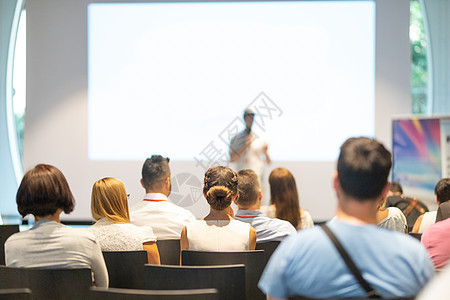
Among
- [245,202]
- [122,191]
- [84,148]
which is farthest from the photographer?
[84,148]

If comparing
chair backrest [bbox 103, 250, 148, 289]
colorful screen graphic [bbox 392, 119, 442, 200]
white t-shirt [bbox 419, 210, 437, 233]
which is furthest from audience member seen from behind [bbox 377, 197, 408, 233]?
colorful screen graphic [bbox 392, 119, 442, 200]

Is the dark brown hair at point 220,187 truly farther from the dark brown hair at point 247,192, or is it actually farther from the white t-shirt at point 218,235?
the dark brown hair at point 247,192

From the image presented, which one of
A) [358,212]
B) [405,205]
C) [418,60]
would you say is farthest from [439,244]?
[418,60]

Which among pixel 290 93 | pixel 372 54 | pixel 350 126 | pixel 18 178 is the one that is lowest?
pixel 18 178

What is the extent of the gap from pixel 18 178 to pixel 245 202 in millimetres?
5027

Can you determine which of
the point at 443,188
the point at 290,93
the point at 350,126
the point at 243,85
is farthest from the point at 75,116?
the point at 443,188

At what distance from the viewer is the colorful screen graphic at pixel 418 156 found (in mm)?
5582

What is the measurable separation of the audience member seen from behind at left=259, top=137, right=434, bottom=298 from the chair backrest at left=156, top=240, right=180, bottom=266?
1.34 m

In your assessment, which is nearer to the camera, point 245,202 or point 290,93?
point 245,202

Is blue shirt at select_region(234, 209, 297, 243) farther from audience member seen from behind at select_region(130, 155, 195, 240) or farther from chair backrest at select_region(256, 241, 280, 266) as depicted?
Answer: audience member seen from behind at select_region(130, 155, 195, 240)

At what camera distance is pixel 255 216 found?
285 centimetres

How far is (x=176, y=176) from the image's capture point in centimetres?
675

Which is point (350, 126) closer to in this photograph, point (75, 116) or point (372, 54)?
point (372, 54)

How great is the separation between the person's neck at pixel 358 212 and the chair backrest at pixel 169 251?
4.66 feet
